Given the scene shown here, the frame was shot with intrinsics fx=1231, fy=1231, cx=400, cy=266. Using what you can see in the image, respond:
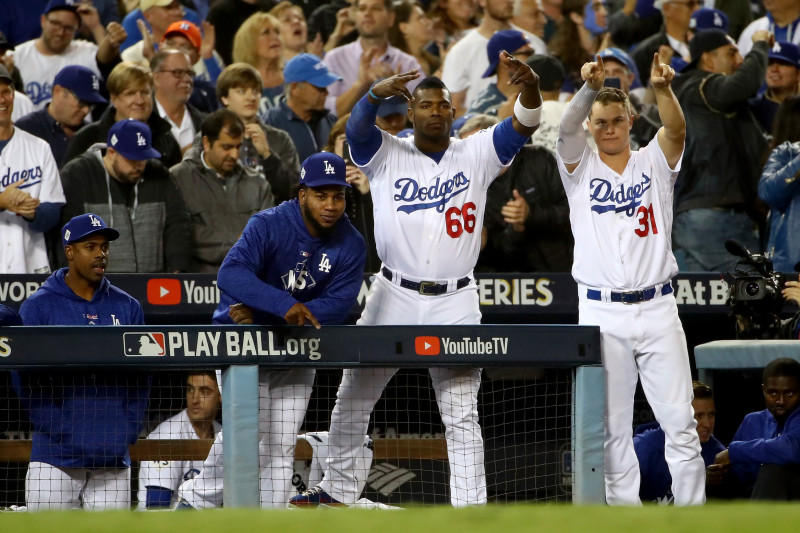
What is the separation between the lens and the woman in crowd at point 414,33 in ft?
33.6

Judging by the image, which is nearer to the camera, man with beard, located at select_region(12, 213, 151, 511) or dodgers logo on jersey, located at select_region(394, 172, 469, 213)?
man with beard, located at select_region(12, 213, 151, 511)

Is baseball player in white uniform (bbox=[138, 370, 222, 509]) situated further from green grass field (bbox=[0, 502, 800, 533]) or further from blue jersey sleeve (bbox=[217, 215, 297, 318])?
green grass field (bbox=[0, 502, 800, 533])

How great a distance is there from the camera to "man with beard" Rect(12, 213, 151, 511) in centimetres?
558

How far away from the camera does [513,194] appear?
7832 millimetres

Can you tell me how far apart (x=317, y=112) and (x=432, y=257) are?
131 inches

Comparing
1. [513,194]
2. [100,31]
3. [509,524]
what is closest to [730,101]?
[513,194]

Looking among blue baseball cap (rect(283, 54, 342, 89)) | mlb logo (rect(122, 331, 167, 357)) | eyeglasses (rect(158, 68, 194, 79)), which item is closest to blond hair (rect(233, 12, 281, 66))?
blue baseball cap (rect(283, 54, 342, 89))

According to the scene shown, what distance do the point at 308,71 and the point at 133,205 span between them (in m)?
1.78

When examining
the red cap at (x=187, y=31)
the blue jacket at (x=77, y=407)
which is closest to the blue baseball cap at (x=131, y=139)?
the red cap at (x=187, y=31)

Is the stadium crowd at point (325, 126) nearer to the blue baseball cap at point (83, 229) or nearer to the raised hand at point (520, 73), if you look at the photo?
the blue baseball cap at point (83, 229)

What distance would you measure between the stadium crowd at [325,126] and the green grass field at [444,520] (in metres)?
2.38

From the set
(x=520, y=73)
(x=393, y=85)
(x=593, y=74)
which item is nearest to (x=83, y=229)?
(x=393, y=85)

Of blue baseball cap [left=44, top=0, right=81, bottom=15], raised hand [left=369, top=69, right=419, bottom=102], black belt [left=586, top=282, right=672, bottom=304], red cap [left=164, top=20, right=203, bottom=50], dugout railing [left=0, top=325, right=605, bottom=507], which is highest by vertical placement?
blue baseball cap [left=44, top=0, right=81, bottom=15]

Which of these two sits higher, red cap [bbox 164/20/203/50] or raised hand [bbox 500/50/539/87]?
red cap [bbox 164/20/203/50]
